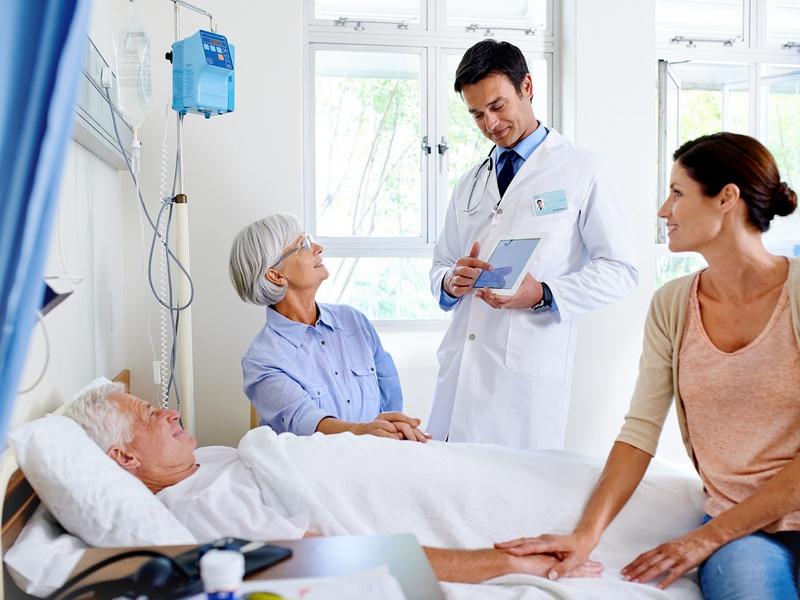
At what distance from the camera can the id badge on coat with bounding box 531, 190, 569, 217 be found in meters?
2.29

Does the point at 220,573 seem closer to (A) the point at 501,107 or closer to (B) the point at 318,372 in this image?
(B) the point at 318,372

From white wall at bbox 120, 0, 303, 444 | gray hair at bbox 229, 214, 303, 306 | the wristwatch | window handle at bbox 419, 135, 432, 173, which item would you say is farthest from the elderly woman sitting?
window handle at bbox 419, 135, 432, 173

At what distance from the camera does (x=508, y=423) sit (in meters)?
2.27

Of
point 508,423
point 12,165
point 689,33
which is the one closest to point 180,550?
point 12,165

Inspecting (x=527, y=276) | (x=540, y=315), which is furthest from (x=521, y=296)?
(x=540, y=315)

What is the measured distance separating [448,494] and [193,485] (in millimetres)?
527

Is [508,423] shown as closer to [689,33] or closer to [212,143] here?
[212,143]

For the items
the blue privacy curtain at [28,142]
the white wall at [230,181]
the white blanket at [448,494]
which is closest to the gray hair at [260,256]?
the white blanket at [448,494]

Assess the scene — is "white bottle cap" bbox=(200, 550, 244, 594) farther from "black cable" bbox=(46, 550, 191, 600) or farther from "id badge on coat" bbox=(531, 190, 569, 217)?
"id badge on coat" bbox=(531, 190, 569, 217)

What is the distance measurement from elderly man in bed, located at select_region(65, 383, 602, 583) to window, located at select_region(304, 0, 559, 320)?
186cm

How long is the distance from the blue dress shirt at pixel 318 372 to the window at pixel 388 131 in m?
1.16

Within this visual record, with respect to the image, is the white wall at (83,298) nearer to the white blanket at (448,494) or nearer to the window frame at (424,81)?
the white blanket at (448,494)

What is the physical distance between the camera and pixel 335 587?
84cm

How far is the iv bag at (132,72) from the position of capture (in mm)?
2443
